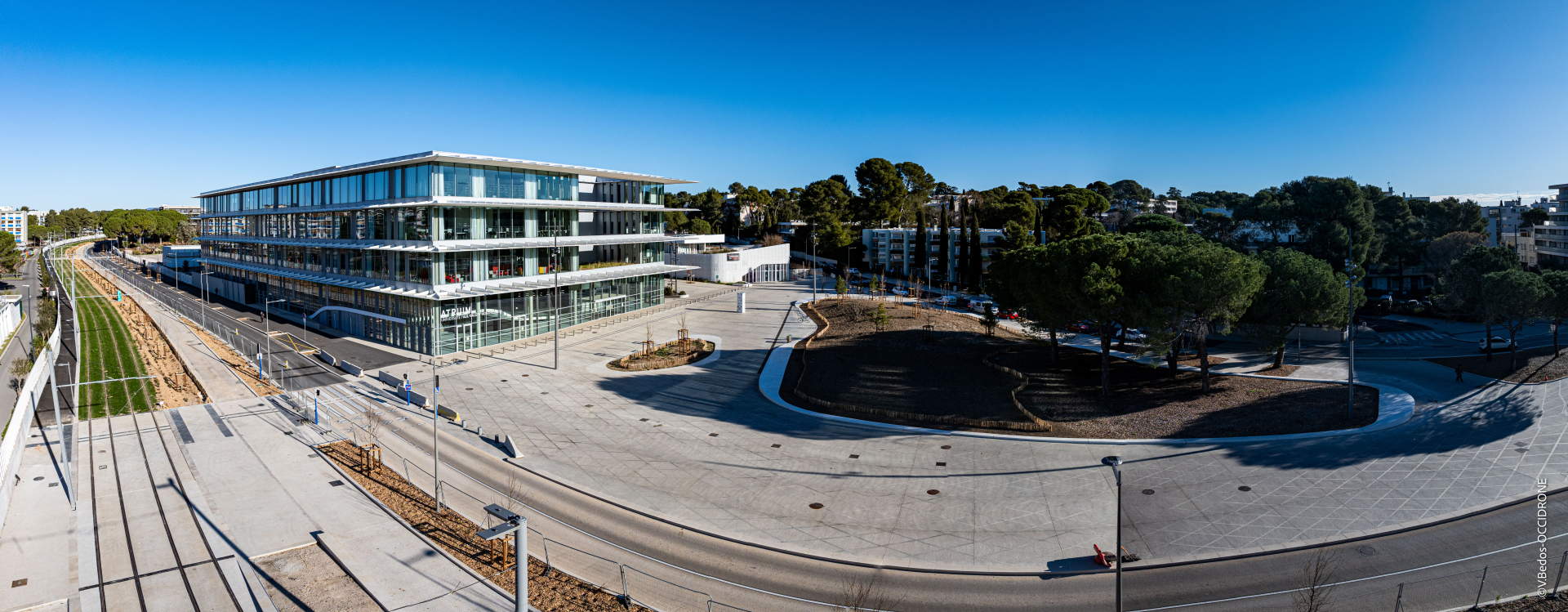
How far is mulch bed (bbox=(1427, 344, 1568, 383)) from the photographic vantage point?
37.2 metres

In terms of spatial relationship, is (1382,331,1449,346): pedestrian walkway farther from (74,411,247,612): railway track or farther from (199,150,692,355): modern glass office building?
(74,411,247,612): railway track

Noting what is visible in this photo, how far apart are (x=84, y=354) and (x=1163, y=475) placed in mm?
65384

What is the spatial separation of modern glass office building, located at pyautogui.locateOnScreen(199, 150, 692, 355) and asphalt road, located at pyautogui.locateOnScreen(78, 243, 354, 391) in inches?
176

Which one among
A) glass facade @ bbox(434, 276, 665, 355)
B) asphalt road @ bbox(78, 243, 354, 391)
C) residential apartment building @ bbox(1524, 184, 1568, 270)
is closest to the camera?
asphalt road @ bbox(78, 243, 354, 391)

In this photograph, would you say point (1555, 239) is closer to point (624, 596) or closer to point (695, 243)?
point (695, 243)

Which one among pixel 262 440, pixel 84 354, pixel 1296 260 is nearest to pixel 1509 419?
pixel 1296 260

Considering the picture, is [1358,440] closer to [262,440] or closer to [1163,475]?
[1163,475]

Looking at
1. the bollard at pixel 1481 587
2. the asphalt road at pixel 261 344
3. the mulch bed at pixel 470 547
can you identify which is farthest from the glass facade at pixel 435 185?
the bollard at pixel 1481 587

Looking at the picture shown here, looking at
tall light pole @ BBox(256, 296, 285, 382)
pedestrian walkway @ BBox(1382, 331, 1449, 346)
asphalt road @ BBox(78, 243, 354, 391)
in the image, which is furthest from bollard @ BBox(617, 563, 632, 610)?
pedestrian walkway @ BBox(1382, 331, 1449, 346)

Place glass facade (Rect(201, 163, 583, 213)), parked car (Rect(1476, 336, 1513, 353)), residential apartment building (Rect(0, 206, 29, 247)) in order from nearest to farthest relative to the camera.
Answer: glass facade (Rect(201, 163, 583, 213)), parked car (Rect(1476, 336, 1513, 353)), residential apartment building (Rect(0, 206, 29, 247))

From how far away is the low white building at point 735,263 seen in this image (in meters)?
96.2

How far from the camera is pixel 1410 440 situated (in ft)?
93.0

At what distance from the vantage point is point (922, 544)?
20453mm

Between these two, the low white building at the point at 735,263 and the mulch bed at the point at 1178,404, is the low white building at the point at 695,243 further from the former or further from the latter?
the mulch bed at the point at 1178,404
